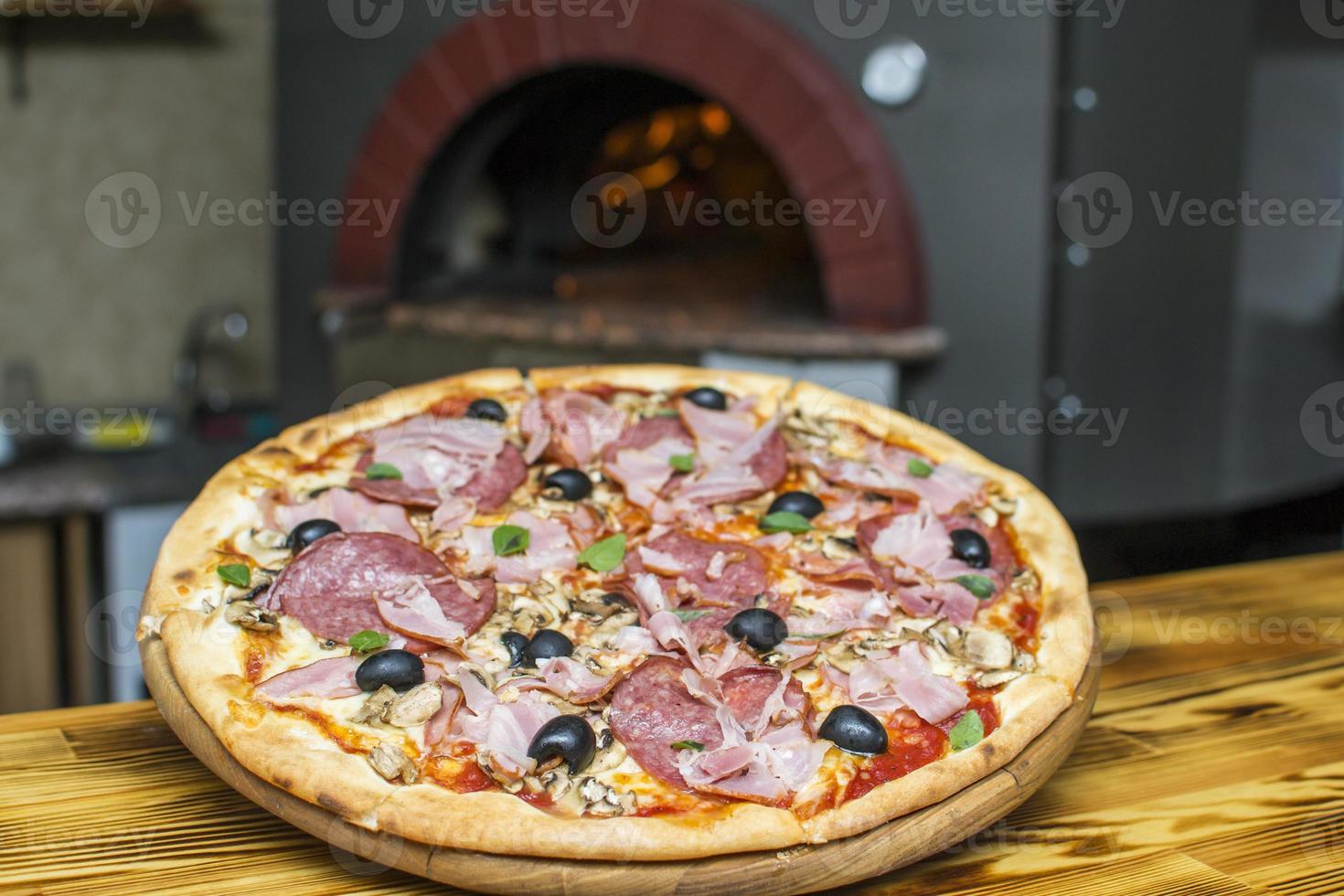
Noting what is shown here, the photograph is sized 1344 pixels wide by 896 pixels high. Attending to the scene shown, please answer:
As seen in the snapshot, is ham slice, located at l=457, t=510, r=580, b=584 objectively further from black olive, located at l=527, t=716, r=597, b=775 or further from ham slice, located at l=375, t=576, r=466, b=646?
black olive, located at l=527, t=716, r=597, b=775

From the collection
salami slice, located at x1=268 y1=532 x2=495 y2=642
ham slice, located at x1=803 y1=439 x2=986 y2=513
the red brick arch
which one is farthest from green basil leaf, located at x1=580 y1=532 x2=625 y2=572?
the red brick arch

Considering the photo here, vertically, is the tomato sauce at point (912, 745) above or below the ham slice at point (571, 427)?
below

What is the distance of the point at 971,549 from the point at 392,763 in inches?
28.1

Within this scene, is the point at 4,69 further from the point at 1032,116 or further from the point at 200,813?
the point at 200,813

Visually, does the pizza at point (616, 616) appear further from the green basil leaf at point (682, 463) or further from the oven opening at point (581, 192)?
the oven opening at point (581, 192)

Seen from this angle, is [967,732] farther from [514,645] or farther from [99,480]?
[99,480]

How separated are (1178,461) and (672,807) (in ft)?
9.30

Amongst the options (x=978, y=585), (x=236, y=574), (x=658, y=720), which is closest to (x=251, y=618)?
(x=236, y=574)

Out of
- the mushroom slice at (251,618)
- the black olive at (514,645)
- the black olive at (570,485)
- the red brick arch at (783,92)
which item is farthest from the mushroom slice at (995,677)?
the red brick arch at (783,92)

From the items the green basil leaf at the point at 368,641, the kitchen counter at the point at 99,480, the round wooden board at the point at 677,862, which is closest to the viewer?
the round wooden board at the point at 677,862

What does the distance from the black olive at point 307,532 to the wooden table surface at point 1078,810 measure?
0.81 ft

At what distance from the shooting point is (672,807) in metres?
1.02

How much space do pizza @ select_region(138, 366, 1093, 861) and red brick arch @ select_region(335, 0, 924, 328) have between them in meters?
1.40

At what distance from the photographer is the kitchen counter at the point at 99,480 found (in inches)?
127
